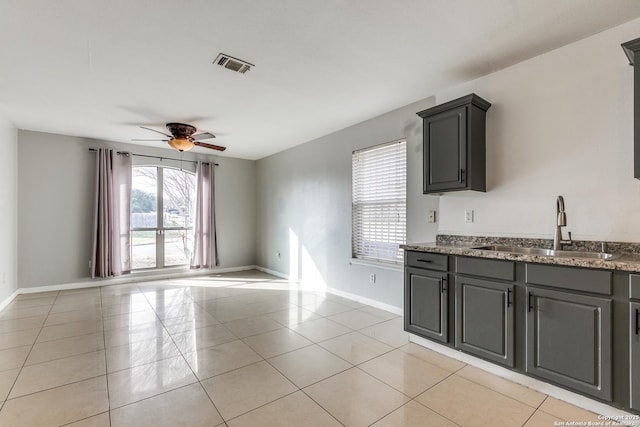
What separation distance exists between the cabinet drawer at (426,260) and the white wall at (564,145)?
1.98 feet

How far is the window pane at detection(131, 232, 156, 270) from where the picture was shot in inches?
227

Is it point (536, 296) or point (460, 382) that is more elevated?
point (536, 296)

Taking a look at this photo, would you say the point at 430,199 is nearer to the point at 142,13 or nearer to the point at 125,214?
the point at 142,13

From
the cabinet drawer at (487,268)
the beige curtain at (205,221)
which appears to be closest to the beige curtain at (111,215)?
the beige curtain at (205,221)

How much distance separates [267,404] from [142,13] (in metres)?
2.71

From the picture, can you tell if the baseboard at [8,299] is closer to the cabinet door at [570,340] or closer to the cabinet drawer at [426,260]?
the cabinet drawer at [426,260]

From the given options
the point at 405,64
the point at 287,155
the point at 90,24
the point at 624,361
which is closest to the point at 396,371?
the point at 624,361

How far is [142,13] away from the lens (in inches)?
80.1

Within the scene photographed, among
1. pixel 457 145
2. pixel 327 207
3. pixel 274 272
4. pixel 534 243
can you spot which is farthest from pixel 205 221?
pixel 534 243

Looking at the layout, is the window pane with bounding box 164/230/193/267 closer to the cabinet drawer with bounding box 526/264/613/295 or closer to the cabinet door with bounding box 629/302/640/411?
the cabinet drawer with bounding box 526/264/613/295

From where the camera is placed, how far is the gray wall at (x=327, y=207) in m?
3.64

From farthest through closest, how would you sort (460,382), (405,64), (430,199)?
(430,199) < (405,64) < (460,382)

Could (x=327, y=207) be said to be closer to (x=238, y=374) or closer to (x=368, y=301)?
(x=368, y=301)

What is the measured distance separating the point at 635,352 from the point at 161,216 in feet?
21.5
